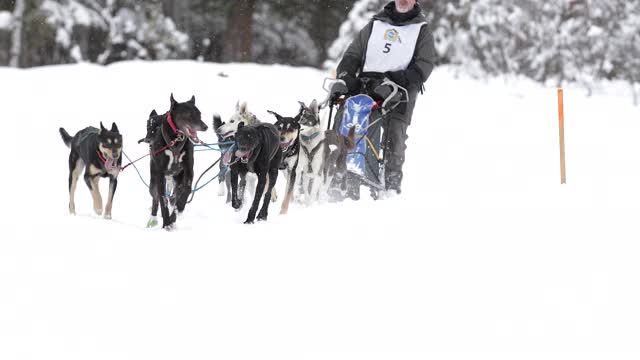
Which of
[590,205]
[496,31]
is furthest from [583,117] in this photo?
[590,205]

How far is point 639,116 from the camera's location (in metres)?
17.2

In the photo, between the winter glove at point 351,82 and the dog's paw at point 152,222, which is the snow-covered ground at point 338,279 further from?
the winter glove at point 351,82

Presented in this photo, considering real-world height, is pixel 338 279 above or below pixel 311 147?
below

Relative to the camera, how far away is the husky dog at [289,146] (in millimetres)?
7297

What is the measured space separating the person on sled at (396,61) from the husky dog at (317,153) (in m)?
0.53

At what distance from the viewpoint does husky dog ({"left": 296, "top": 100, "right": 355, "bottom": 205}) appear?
772 centimetres

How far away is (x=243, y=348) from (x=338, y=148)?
4.42 metres

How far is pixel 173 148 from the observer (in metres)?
6.52

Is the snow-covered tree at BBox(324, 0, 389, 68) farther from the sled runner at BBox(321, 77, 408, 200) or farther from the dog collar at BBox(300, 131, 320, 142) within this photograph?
the dog collar at BBox(300, 131, 320, 142)

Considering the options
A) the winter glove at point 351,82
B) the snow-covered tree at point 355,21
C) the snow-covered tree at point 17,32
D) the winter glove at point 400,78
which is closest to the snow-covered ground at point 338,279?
the winter glove at point 400,78

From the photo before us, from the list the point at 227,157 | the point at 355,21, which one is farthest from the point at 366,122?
the point at 355,21

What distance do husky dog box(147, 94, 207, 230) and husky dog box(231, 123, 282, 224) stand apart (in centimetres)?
33

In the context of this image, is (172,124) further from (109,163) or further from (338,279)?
(338,279)

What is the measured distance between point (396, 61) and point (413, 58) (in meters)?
0.17
